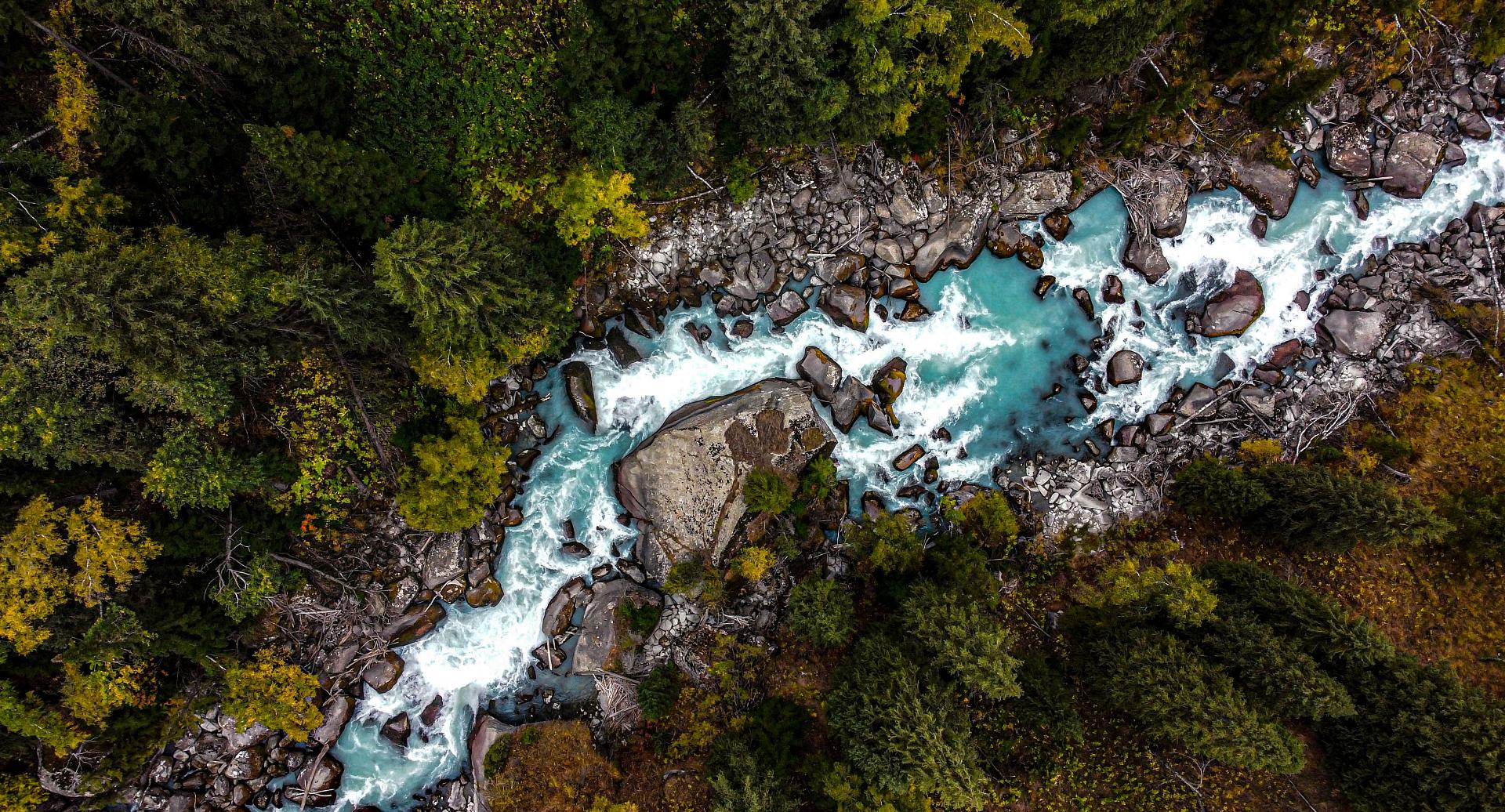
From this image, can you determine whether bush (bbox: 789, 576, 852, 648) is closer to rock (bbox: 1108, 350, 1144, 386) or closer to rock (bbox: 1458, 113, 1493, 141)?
rock (bbox: 1108, 350, 1144, 386)

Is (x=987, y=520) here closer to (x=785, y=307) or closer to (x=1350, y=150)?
(x=785, y=307)

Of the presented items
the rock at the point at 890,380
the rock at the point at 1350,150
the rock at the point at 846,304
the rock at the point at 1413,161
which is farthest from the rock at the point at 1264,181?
the rock at the point at 846,304

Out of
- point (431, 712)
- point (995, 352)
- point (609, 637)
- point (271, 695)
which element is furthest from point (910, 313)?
point (271, 695)

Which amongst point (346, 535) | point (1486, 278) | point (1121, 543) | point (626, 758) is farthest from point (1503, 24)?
point (346, 535)

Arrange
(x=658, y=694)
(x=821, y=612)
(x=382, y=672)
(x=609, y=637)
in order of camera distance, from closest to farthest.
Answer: (x=821, y=612)
(x=658, y=694)
(x=609, y=637)
(x=382, y=672)

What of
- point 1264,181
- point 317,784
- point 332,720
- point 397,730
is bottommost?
point 317,784

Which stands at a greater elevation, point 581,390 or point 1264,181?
point 1264,181

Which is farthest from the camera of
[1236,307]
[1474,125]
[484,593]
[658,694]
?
[1236,307]
